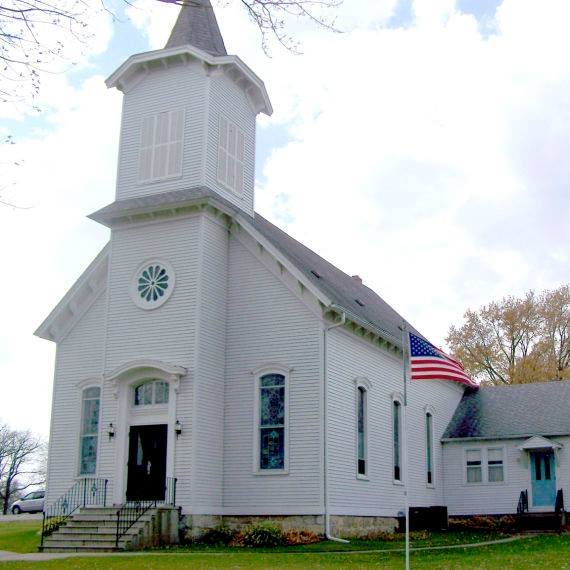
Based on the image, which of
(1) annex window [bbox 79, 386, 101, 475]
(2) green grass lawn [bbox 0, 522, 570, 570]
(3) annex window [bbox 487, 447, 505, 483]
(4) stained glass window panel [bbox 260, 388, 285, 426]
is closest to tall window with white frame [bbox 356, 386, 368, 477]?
(4) stained glass window panel [bbox 260, 388, 285, 426]

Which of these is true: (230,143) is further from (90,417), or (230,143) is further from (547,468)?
(547,468)

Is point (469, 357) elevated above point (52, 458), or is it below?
above

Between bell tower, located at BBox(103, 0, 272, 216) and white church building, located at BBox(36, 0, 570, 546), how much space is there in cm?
6

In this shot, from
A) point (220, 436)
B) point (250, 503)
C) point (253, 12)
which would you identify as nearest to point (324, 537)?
point (250, 503)

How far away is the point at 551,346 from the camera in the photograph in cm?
5231

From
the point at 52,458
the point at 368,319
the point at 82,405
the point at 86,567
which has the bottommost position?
the point at 86,567

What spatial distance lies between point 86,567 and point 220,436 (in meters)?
7.60

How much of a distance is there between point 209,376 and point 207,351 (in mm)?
666

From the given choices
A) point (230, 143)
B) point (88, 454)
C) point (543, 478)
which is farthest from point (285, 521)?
point (543, 478)

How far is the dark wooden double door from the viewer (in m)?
22.1

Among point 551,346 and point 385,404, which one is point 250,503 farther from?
point 551,346

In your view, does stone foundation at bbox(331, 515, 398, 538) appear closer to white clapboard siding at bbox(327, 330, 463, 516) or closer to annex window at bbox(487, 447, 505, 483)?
white clapboard siding at bbox(327, 330, 463, 516)

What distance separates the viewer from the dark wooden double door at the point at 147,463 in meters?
22.1

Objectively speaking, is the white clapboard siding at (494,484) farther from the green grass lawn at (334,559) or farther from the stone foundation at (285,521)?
the stone foundation at (285,521)
